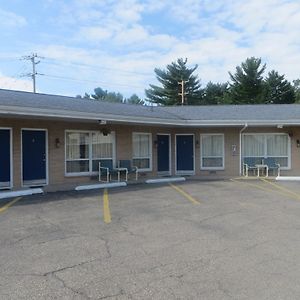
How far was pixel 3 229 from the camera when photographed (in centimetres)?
835

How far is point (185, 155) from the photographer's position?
21656 millimetres

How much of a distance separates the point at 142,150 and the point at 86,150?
3.19 m

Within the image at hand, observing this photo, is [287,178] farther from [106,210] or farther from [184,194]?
[106,210]

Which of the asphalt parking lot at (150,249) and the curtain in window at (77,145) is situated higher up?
the curtain in window at (77,145)

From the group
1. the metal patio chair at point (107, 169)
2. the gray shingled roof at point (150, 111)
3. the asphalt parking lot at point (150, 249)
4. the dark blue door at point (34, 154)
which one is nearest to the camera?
the asphalt parking lot at point (150, 249)

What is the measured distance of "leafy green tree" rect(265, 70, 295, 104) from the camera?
52.9 metres

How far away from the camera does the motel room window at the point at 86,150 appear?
57.4 feet

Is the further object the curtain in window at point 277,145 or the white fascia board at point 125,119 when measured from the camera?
the curtain in window at point 277,145

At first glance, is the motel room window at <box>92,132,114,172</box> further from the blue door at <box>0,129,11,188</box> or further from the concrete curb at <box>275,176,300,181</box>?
the concrete curb at <box>275,176,300,181</box>

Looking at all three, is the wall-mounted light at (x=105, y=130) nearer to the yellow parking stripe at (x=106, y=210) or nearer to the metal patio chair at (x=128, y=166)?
the metal patio chair at (x=128, y=166)

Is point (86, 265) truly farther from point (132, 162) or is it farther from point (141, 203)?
point (132, 162)

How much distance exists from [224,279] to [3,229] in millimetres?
4830

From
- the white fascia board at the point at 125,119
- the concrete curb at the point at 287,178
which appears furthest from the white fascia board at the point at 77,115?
the concrete curb at the point at 287,178

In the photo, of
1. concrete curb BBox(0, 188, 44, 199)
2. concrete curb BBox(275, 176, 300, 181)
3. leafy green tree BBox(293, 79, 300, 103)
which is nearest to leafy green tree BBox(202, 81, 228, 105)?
leafy green tree BBox(293, 79, 300, 103)
